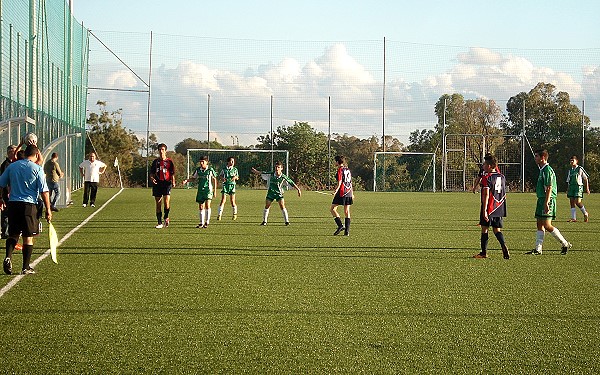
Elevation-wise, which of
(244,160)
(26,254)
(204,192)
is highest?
(244,160)

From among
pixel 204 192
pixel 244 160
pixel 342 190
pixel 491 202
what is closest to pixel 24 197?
pixel 491 202

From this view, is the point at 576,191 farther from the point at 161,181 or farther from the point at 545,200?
the point at 161,181

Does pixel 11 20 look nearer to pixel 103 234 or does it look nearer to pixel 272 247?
pixel 103 234

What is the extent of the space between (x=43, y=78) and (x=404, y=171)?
2628 cm

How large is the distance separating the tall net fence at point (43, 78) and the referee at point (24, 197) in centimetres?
433

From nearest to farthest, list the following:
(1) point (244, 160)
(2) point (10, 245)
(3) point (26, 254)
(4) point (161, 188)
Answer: (3) point (26, 254), (2) point (10, 245), (4) point (161, 188), (1) point (244, 160)

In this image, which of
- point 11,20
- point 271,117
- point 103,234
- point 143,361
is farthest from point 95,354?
point 271,117

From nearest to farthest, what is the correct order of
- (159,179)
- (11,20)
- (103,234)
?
(103,234)
(159,179)
(11,20)

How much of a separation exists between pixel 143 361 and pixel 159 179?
42.1 ft

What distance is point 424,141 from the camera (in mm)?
57406

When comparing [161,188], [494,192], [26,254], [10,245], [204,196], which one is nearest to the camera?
[26,254]

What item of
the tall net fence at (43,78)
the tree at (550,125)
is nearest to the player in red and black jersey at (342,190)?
the tall net fence at (43,78)

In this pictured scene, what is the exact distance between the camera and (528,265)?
12148mm

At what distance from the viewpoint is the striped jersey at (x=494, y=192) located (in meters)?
13.1
